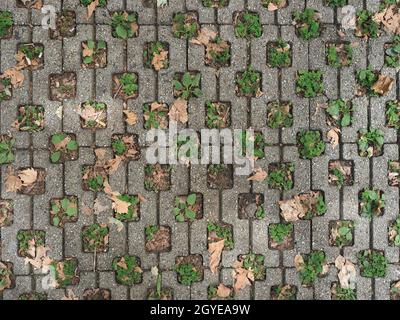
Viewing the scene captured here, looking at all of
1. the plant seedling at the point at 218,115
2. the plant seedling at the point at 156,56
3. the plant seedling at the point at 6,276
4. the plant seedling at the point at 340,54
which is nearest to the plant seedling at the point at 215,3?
the plant seedling at the point at 156,56

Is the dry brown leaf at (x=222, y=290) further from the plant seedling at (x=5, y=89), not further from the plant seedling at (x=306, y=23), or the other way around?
the plant seedling at (x=5, y=89)

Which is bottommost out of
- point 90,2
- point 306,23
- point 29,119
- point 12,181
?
point 12,181

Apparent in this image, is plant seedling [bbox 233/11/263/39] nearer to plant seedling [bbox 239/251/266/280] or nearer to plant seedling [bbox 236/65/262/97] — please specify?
plant seedling [bbox 236/65/262/97]

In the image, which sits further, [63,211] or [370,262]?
[370,262]

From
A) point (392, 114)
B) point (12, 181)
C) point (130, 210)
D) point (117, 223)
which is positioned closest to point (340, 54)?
point (392, 114)

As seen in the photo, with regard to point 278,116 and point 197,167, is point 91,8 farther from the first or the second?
point 278,116

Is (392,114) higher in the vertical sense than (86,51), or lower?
lower
